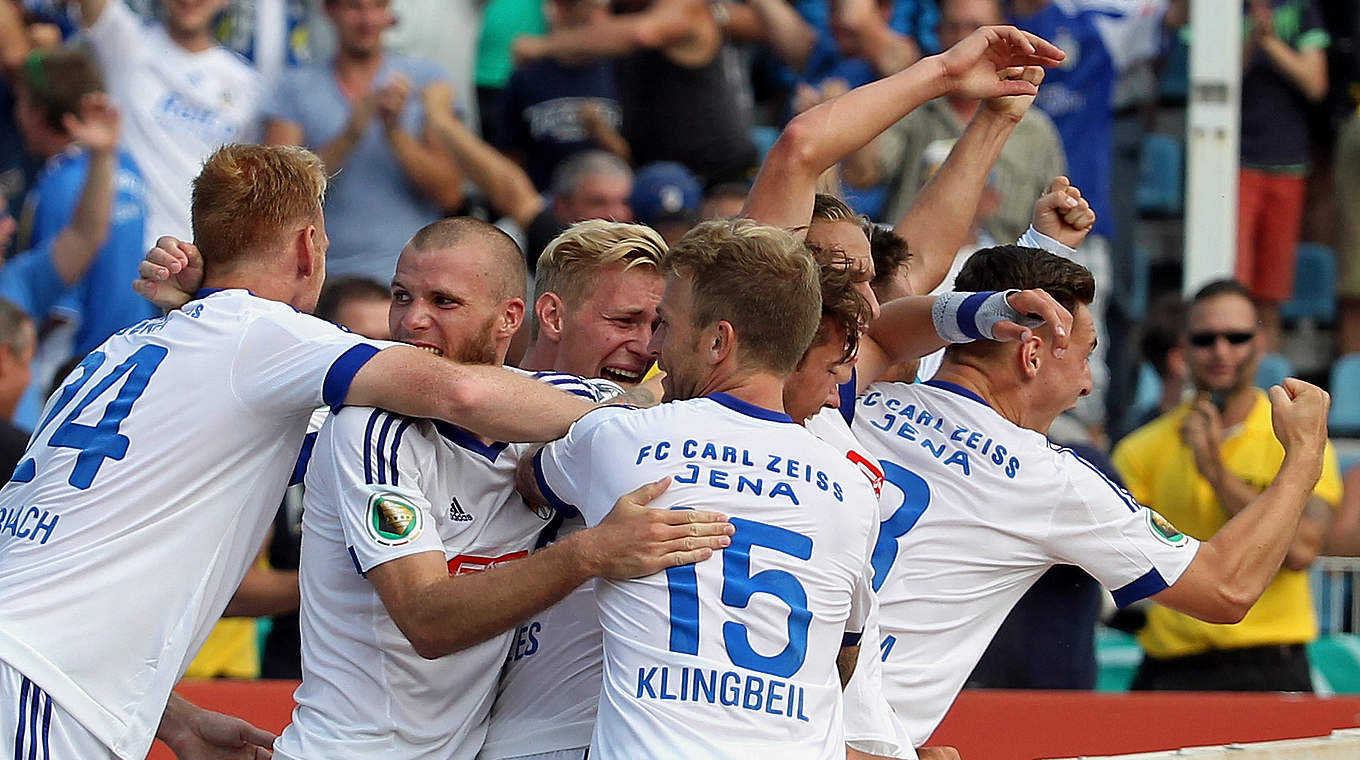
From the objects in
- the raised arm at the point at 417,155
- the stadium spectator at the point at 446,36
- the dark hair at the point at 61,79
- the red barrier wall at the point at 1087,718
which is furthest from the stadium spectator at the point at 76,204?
the red barrier wall at the point at 1087,718

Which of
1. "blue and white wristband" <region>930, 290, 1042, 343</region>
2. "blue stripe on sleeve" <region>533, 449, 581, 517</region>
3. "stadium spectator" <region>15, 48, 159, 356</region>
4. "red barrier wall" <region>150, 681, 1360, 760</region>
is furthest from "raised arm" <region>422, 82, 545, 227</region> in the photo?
"blue stripe on sleeve" <region>533, 449, 581, 517</region>

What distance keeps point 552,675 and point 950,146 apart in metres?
4.79

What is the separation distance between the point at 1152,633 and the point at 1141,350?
2368 mm

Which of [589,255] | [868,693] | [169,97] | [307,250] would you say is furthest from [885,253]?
[169,97]

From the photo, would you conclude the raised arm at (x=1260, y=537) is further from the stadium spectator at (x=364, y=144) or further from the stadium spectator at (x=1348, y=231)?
the stadium spectator at (x=1348, y=231)

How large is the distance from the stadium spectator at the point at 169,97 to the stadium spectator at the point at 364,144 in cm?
35

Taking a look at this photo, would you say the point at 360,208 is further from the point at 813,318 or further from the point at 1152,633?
the point at 813,318

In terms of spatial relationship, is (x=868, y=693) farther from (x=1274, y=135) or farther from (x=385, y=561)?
(x=1274, y=135)

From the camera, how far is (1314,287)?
388 inches

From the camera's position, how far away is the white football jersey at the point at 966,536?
4.14m

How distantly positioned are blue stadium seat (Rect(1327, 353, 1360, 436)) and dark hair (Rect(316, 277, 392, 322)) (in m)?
4.99

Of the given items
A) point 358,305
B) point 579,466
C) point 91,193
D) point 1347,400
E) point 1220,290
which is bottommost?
point 1347,400

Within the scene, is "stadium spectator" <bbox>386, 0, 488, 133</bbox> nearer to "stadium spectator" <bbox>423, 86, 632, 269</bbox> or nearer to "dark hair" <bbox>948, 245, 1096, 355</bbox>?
"stadium spectator" <bbox>423, 86, 632, 269</bbox>

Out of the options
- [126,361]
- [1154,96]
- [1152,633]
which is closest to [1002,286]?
[126,361]
